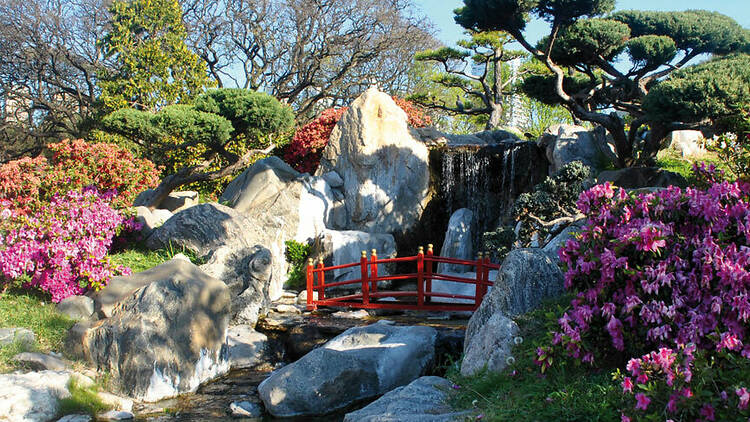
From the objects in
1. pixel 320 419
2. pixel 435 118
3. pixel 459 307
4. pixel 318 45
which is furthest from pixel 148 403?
pixel 435 118

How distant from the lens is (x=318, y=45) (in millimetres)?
24859

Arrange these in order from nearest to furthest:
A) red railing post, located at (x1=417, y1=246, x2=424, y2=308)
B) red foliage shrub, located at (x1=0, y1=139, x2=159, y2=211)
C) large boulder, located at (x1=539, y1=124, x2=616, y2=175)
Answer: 1. red foliage shrub, located at (x1=0, y1=139, x2=159, y2=211)
2. red railing post, located at (x1=417, y1=246, x2=424, y2=308)
3. large boulder, located at (x1=539, y1=124, x2=616, y2=175)

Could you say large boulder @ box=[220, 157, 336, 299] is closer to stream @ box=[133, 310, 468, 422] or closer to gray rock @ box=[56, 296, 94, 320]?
stream @ box=[133, 310, 468, 422]

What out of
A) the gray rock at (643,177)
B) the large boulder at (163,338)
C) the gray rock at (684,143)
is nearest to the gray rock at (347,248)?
the gray rock at (643,177)

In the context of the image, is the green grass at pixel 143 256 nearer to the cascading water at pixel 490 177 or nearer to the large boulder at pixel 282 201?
the large boulder at pixel 282 201

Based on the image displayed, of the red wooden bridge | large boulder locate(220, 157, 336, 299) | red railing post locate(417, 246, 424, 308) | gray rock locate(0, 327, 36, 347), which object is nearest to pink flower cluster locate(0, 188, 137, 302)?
gray rock locate(0, 327, 36, 347)

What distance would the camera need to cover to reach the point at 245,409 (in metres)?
6.64

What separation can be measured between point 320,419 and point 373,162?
9.66 metres

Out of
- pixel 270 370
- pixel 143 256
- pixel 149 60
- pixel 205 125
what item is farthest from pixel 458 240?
pixel 149 60

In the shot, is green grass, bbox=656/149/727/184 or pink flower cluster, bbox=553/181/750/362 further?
green grass, bbox=656/149/727/184

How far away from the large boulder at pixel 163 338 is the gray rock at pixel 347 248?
17.4 ft

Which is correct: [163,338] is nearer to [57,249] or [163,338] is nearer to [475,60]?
[57,249]

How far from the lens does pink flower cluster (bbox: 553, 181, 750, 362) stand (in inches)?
155

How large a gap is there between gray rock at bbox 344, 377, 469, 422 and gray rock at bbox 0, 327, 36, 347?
4.23 m
